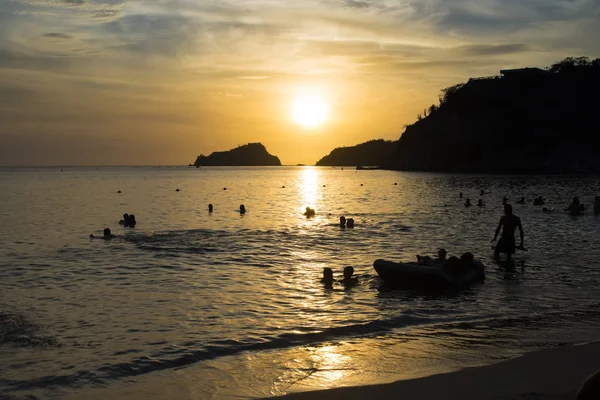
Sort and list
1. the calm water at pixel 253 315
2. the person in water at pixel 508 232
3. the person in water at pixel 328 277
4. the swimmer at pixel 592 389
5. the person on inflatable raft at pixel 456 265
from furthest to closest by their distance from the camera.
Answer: the person in water at pixel 508 232, the person in water at pixel 328 277, the person on inflatable raft at pixel 456 265, the calm water at pixel 253 315, the swimmer at pixel 592 389

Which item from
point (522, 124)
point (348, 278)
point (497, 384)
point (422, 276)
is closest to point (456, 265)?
point (422, 276)

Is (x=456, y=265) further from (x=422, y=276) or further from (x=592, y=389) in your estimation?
(x=592, y=389)

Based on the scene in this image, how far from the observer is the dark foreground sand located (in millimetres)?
8305

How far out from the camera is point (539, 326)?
13.1 metres

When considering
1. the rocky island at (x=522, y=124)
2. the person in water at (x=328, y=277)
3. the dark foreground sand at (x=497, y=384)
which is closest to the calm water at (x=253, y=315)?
the person in water at (x=328, y=277)

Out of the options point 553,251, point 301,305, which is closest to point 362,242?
point 553,251

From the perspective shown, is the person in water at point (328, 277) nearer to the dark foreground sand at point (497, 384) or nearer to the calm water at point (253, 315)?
the calm water at point (253, 315)

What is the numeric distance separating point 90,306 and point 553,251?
20.4 m

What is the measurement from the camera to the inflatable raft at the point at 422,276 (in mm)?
17625

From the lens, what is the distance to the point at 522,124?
151 metres

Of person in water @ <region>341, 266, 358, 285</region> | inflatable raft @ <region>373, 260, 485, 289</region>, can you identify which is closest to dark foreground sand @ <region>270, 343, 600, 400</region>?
inflatable raft @ <region>373, 260, 485, 289</region>

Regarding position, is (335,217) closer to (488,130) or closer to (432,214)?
(432,214)

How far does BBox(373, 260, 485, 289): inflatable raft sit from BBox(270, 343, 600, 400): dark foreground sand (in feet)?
24.7

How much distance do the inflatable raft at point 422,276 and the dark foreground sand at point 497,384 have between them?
754cm
